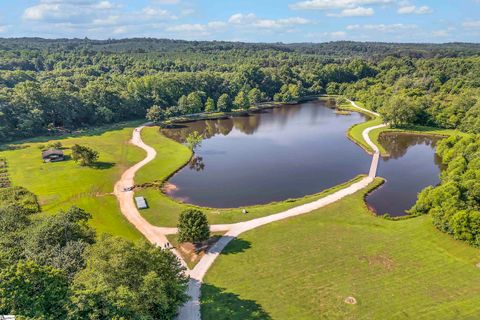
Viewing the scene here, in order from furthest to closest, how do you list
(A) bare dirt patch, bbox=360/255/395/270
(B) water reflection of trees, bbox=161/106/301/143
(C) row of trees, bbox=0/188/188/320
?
(B) water reflection of trees, bbox=161/106/301/143 < (A) bare dirt patch, bbox=360/255/395/270 < (C) row of trees, bbox=0/188/188/320

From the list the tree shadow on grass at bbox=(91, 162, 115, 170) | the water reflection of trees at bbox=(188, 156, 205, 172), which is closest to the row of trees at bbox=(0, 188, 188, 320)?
the tree shadow on grass at bbox=(91, 162, 115, 170)

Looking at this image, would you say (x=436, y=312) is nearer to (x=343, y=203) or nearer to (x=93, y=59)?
(x=343, y=203)

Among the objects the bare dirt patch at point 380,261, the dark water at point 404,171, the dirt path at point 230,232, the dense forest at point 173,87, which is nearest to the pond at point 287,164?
the dark water at point 404,171

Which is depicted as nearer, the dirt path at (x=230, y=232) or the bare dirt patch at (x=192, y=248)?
the dirt path at (x=230, y=232)

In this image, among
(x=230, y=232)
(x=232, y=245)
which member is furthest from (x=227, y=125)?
(x=232, y=245)

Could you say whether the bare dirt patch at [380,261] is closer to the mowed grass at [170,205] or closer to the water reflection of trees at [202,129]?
the mowed grass at [170,205]

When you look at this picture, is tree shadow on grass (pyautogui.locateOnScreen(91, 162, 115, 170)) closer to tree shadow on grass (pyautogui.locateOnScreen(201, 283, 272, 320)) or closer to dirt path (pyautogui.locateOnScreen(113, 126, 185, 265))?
dirt path (pyautogui.locateOnScreen(113, 126, 185, 265))
